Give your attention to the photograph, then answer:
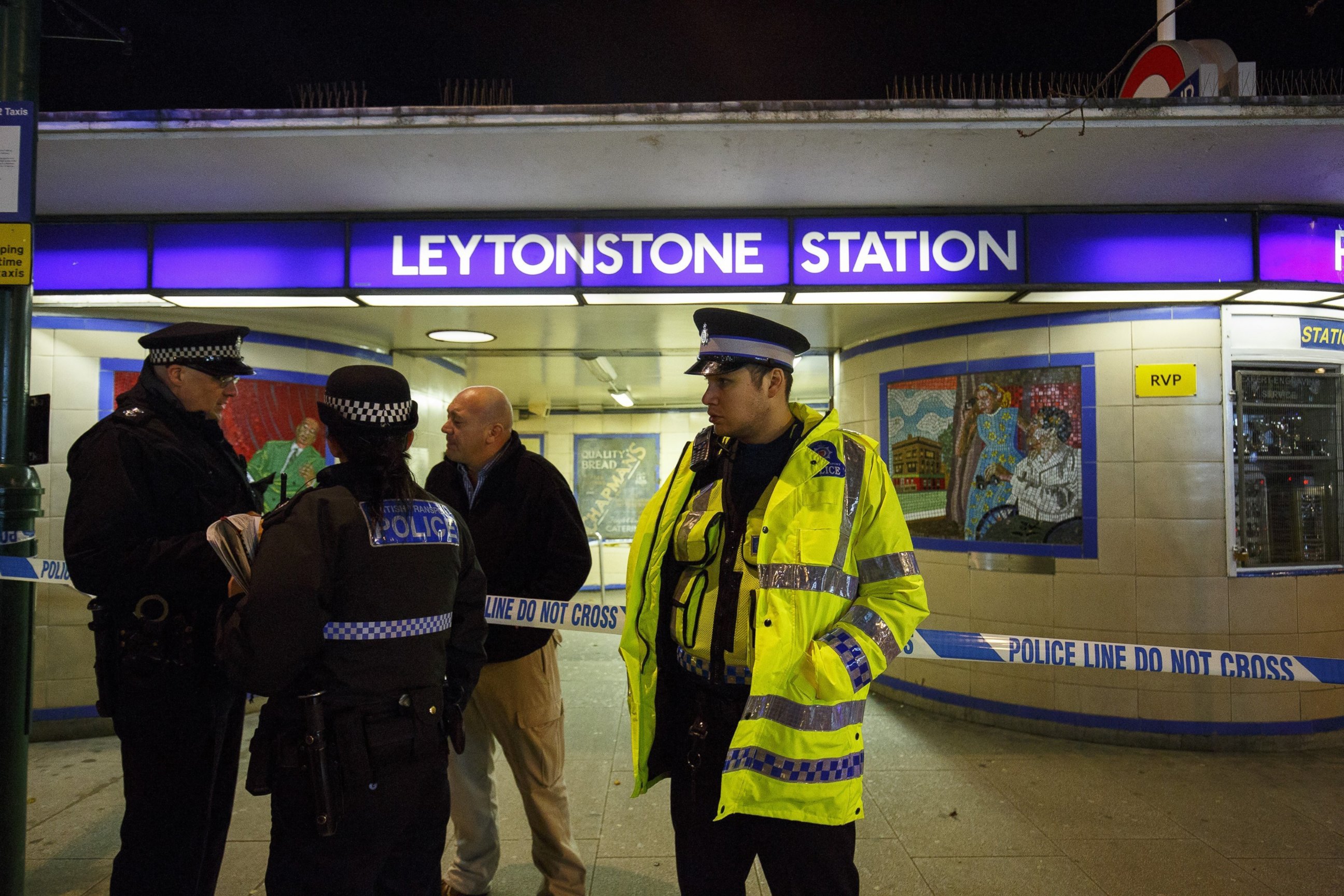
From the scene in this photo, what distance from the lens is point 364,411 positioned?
1.88 metres

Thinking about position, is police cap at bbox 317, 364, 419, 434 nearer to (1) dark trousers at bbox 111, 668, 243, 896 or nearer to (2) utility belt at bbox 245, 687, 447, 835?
(2) utility belt at bbox 245, 687, 447, 835

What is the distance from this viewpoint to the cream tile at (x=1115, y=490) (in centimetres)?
473

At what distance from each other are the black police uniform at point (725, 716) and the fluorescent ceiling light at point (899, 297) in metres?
2.01

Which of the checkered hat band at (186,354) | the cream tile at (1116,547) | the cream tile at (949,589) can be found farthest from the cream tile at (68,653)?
the cream tile at (1116,547)

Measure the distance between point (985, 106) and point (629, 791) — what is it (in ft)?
12.5

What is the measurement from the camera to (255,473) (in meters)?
5.36

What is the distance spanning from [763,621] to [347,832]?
1.11m

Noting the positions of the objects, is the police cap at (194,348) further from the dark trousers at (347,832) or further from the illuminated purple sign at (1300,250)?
the illuminated purple sign at (1300,250)

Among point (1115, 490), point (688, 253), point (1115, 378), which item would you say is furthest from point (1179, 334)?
point (688, 253)

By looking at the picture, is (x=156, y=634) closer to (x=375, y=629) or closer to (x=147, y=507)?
(x=147, y=507)

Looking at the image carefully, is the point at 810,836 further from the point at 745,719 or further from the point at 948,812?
the point at 948,812

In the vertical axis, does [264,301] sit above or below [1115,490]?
above

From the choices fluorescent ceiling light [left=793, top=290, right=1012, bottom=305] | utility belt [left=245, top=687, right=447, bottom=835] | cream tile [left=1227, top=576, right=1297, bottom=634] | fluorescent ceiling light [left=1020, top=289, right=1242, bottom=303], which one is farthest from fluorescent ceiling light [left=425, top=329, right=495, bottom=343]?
cream tile [left=1227, top=576, right=1297, bottom=634]

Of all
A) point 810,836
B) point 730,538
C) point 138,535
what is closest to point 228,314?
point 138,535
